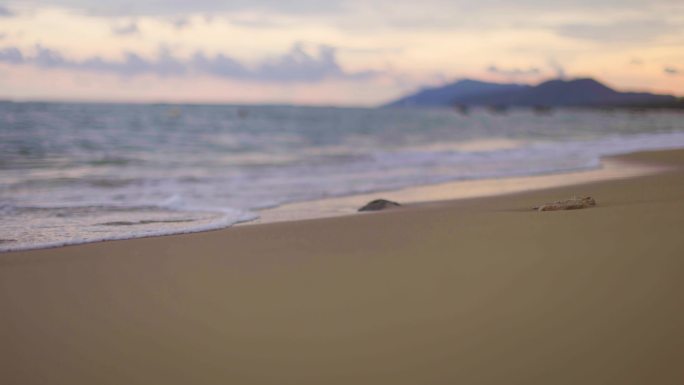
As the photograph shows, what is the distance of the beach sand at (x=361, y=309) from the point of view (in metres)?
3.16

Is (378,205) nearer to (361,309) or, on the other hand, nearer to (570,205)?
(570,205)

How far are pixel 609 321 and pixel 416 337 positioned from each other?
3.64ft

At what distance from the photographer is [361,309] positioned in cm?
379

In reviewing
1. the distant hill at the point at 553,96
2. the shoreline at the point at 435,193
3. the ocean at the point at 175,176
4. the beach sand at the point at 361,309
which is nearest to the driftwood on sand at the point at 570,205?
the beach sand at the point at 361,309

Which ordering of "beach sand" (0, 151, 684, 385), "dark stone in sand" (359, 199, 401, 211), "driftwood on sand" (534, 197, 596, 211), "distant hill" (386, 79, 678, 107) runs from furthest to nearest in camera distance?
"distant hill" (386, 79, 678, 107), "dark stone in sand" (359, 199, 401, 211), "driftwood on sand" (534, 197, 596, 211), "beach sand" (0, 151, 684, 385)

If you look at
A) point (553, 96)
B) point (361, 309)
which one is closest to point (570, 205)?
point (361, 309)

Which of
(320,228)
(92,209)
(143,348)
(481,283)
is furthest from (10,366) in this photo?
(92,209)

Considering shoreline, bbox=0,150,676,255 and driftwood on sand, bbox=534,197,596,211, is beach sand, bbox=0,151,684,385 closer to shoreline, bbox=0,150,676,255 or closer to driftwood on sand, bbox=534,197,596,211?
driftwood on sand, bbox=534,197,596,211

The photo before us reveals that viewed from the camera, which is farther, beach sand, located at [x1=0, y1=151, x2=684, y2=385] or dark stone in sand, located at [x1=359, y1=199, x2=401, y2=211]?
dark stone in sand, located at [x1=359, y1=199, x2=401, y2=211]

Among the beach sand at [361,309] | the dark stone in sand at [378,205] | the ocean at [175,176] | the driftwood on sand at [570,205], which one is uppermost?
the ocean at [175,176]

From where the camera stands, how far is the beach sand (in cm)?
316

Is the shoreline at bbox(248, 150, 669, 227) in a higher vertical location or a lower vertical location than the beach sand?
higher

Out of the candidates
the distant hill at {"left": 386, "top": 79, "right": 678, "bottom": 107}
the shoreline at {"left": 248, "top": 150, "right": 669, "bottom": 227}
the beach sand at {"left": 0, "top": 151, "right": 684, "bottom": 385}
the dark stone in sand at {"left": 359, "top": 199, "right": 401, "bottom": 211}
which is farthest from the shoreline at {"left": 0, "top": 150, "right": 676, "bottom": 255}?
the distant hill at {"left": 386, "top": 79, "right": 678, "bottom": 107}

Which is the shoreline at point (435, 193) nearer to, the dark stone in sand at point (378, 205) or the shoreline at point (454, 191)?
the shoreline at point (454, 191)
